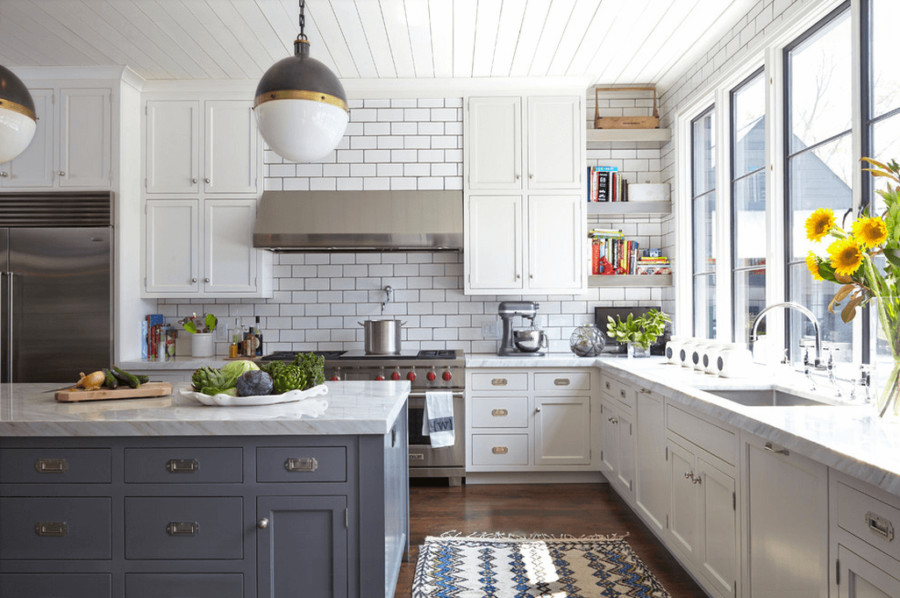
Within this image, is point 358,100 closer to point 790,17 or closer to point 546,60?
point 546,60

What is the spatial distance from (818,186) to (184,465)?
2.93 meters

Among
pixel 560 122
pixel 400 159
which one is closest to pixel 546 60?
pixel 560 122

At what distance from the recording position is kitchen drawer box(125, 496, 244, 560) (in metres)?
2.01

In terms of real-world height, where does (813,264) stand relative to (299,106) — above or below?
below

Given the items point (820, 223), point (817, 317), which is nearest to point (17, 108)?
point (820, 223)

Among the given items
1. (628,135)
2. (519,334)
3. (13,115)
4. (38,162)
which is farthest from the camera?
(628,135)

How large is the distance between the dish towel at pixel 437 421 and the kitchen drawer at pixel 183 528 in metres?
2.17

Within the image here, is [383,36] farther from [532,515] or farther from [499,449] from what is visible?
[532,515]

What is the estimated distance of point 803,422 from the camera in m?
1.85

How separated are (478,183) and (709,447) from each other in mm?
2636

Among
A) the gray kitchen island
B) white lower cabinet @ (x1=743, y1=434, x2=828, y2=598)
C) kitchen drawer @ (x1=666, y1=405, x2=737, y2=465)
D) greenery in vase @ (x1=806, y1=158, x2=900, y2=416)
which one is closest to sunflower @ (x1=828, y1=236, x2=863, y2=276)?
greenery in vase @ (x1=806, y1=158, x2=900, y2=416)

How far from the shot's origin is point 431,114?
14.8 feet

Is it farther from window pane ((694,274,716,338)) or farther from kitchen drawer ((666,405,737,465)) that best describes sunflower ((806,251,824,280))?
window pane ((694,274,716,338))

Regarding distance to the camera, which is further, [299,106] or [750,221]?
Result: [750,221]
